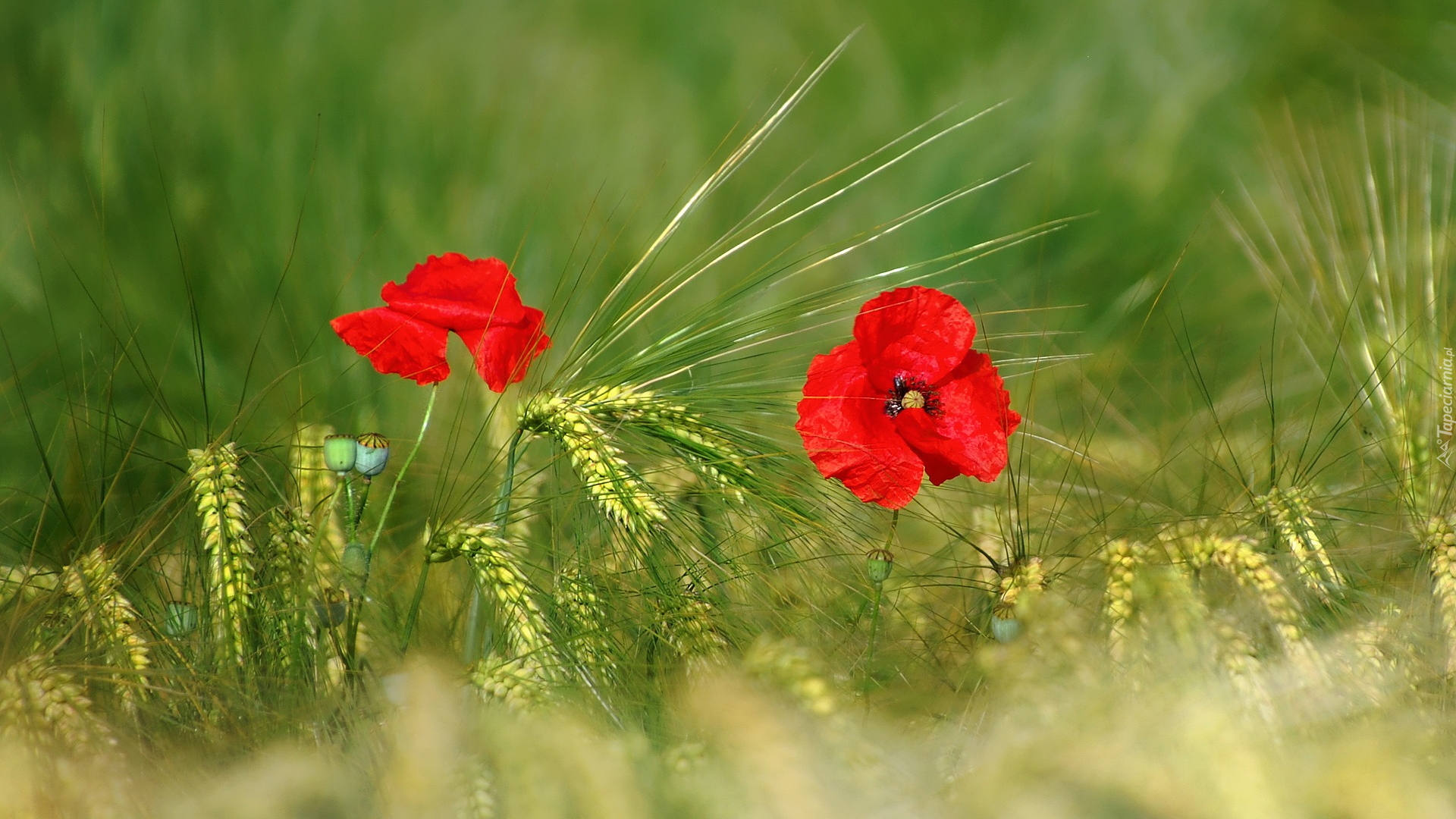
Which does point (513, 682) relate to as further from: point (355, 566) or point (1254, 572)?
point (1254, 572)

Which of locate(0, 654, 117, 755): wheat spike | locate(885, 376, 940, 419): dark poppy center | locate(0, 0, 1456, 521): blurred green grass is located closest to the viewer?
locate(0, 654, 117, 755): wheat spike

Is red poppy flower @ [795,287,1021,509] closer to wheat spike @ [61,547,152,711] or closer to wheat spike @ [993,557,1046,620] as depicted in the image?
wheat spike @ [993,557,1046,620]

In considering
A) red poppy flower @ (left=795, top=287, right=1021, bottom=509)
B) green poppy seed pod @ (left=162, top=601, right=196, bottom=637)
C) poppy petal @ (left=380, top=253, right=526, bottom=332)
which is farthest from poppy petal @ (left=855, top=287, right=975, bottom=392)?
green poppy seed pod @ (left=162, top=601, right=196, bottom=637)

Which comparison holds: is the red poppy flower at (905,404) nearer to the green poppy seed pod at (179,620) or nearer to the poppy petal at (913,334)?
the poppy petal at (913,334)

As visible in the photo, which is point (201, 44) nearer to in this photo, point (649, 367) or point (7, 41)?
point (7, 41)

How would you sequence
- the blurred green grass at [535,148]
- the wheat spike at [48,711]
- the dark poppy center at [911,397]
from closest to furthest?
the wheat spike at [48,711]
the dark poppy center at [911,397]
the blurred green grass at [535,148]

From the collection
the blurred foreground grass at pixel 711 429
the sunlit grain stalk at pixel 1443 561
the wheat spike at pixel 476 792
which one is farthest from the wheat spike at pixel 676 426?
the sunlit grain stalk at pixel 1443 561

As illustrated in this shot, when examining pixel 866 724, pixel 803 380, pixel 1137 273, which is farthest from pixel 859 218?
pixel 866 724
